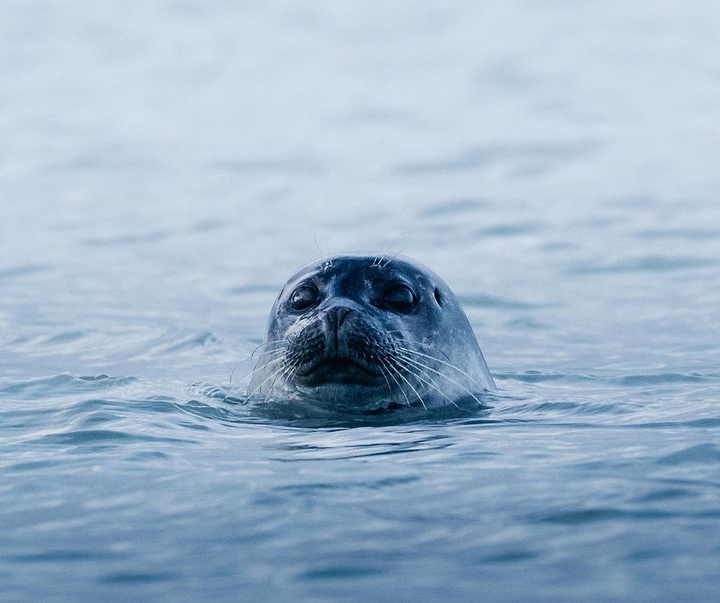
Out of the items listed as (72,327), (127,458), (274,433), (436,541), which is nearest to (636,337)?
(72,327)

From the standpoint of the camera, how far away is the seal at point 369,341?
22.7ft

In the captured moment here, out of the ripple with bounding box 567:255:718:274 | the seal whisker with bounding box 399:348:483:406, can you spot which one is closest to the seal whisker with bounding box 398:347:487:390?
the seal whisker with bounding box 399:348:483:406

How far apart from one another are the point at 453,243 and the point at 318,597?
1339 centimetres

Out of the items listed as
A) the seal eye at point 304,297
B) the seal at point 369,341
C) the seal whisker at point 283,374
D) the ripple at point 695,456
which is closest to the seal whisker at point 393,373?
the seal at point 369,341

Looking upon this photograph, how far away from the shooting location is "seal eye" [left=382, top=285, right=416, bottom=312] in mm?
7410

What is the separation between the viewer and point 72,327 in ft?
39.7

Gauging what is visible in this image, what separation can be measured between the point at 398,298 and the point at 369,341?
581mm

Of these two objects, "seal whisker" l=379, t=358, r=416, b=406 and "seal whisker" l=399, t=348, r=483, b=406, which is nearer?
"seal whisker" l=379, t=358, r=416, b=406

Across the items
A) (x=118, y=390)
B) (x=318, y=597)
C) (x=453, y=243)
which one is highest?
(x=453, y=243)

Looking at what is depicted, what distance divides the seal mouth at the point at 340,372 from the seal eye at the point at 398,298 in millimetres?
534

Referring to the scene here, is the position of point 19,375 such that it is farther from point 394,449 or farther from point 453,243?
point 453,243

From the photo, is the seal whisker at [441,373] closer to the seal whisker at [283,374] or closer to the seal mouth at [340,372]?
the seal mouth at [340,372]

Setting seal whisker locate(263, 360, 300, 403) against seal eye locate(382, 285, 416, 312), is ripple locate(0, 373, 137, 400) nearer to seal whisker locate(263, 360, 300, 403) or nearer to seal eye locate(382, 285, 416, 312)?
seal whisker locate(263, 360, 300, 403)

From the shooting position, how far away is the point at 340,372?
23.0ft
